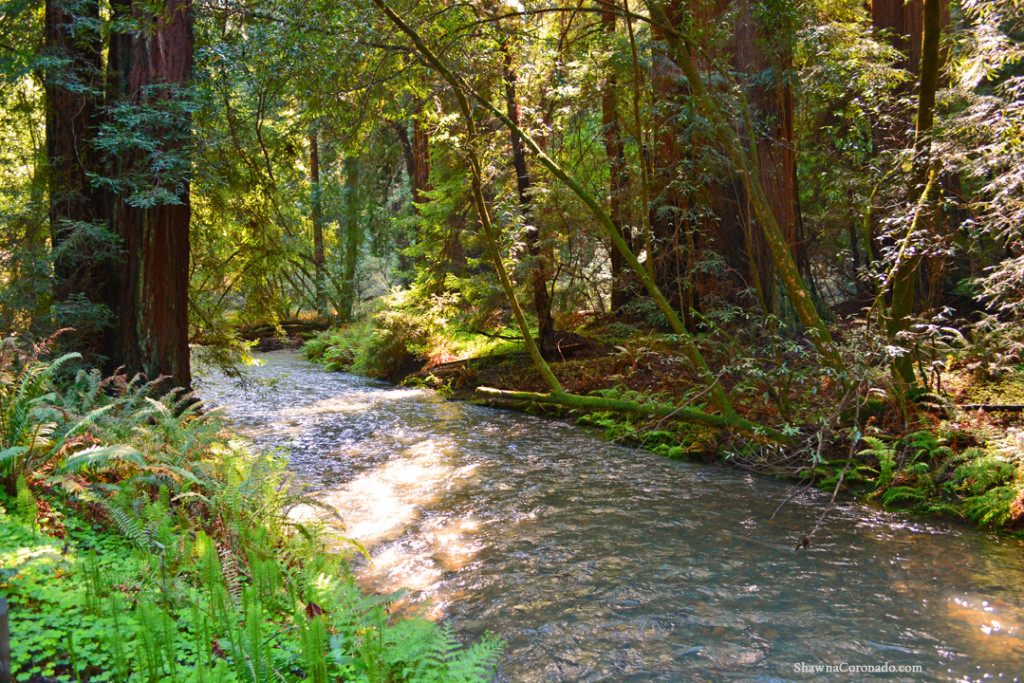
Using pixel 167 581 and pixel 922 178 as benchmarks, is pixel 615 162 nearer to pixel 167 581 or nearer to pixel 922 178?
pixel 922 178

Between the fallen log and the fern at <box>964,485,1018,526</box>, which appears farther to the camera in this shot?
the fallen log

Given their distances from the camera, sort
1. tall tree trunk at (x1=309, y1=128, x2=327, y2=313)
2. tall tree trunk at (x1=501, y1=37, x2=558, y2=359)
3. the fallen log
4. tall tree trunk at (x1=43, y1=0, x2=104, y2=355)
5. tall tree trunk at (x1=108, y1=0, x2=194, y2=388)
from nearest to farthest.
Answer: the fallen log
tall tree trunk at (x1=43, y1=0, x2=104, y2=355)
tall tree trunk at (x1=108, y1=0, x2=194, y2=388)
tall tree trunk at (x1=309, y1=128, x2=327, y2=313)
tall tree trunk at (x1=501, y1=37, x2=558, y2=359)

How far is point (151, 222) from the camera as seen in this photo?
25.3 feet

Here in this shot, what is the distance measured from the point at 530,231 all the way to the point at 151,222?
589 cm

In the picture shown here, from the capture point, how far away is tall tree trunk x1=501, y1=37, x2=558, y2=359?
995 cm

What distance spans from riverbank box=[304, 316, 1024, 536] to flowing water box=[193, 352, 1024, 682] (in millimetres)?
382

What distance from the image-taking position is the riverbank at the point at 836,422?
18.5ft

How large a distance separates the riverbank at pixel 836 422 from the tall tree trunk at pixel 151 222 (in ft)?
17.9

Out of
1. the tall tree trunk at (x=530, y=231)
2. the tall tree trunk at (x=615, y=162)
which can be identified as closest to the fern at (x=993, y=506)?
the tall tree trunk at (x=615, y=162)

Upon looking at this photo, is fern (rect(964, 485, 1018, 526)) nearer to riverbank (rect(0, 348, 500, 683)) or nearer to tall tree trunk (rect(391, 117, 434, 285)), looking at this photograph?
riverbank (rect(0, 348, 500, 683))

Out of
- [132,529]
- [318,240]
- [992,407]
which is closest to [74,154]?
[318,240]

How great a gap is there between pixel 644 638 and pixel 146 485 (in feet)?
12.0

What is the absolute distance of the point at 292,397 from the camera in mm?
12672

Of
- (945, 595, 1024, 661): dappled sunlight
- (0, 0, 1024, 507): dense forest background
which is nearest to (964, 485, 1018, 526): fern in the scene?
(0, 0, 1024, 507): dense forest background
